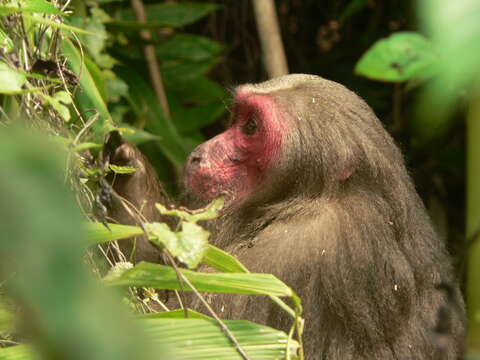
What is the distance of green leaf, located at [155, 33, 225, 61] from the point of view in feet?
18.5

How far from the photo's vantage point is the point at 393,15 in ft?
21.0

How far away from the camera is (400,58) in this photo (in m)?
2.04

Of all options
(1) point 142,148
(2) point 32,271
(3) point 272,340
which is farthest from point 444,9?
(1) point 142,148

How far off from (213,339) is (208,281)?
130 mm

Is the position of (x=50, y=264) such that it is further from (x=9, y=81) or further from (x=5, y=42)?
(x=5, y=42)

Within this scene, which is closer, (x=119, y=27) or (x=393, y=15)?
(x=119, y=27)

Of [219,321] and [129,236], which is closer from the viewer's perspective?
[219,321]

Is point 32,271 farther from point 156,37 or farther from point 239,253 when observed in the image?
point 156,37

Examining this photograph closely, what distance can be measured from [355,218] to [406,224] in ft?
0.69

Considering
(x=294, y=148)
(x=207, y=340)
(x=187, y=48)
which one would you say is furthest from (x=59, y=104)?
(x=187, y=48)

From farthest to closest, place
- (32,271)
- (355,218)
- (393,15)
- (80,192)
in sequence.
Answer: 1. (393,15)
2. (355,218)
3. (80,192)
4. (32,271)

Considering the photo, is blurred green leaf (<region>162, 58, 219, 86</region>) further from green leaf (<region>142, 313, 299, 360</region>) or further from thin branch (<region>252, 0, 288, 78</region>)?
green leaf (<region>142, 313, 299, 360</region>)

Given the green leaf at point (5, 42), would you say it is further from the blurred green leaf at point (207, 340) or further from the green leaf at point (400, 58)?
the green leaf at point (400, 58)

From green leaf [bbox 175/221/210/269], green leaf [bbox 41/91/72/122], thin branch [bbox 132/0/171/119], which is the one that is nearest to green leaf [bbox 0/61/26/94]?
green leaf [bbox 41/91/72/122]
